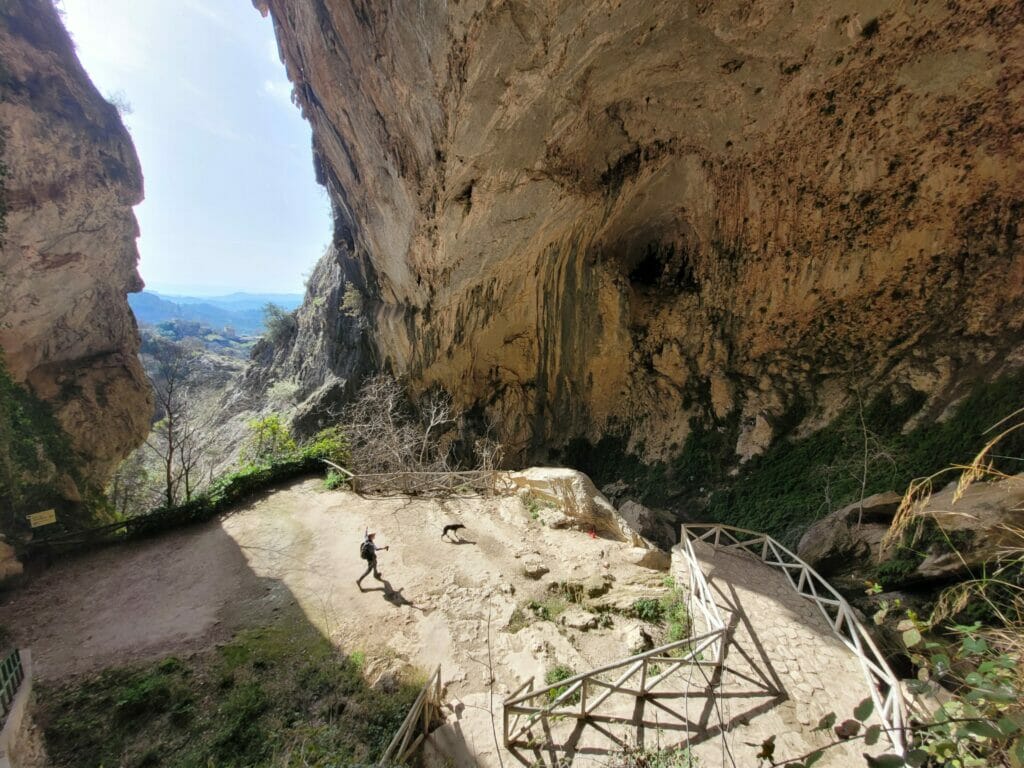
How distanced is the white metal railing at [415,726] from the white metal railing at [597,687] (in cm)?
93

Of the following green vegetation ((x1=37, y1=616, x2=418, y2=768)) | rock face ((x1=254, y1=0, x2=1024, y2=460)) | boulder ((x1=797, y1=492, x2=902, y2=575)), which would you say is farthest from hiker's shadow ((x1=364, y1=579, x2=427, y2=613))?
boulder ((x1=797, y1=492, x2=902, y2=575))

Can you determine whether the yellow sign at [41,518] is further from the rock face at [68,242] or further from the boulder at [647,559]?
the boulder at [647,559]

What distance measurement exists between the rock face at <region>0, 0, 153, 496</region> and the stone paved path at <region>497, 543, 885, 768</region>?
53.5 feet

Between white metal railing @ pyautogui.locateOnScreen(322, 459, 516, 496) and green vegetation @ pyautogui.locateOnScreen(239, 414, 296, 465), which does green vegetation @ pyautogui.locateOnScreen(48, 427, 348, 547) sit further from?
white metal railing @ pyautogui.locateOnScreen(322, 459, 516, 496)

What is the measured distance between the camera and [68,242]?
12633 mm

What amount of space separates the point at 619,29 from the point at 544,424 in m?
12.9

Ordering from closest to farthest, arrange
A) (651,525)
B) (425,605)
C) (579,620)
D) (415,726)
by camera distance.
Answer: (415,726) → (579,620) → (425,605) → (651,525)

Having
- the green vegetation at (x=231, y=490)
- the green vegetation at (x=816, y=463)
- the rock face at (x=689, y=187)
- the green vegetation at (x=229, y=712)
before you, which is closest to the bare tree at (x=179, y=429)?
the green vegetation at (x=231, y=490)

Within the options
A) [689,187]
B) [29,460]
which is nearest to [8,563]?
[29,460]

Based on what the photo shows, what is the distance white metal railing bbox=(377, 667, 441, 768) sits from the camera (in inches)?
184

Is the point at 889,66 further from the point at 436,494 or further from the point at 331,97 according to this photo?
the point at 436,494

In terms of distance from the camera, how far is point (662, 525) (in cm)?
1268

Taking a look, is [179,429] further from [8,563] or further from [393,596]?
[393,596]

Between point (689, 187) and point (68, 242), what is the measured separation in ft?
58.7
